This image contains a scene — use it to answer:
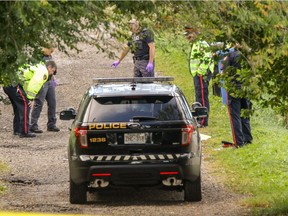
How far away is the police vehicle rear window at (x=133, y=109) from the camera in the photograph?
1310 cm

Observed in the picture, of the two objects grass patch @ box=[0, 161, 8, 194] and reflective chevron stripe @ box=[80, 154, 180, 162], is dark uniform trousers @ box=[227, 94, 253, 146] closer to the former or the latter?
grass patch @ box=[0, 161, 8, 194]

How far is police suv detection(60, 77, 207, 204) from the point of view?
511 inches

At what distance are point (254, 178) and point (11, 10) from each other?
728cm

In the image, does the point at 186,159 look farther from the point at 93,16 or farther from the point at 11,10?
the point at 11,10

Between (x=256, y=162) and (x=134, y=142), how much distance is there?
4.39 metres

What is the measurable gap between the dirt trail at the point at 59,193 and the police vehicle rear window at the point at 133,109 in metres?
0.99

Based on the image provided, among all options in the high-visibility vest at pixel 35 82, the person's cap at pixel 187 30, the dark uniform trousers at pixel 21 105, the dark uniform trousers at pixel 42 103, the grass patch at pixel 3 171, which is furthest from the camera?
the dark uniform trousers at pixel 42 103

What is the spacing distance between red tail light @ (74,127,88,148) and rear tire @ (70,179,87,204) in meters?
0.61

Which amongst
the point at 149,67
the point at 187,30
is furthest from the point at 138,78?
the point at 149,67

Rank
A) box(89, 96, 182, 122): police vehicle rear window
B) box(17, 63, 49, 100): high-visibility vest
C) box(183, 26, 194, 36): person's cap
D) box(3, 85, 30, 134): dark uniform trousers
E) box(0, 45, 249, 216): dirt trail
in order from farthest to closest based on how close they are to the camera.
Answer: box(17, 63, 49, 100): high-visibility vest < box(3, 85, 30, 134): dark uniform trousers < box(0, 45, 249, 216): dirt trail < box(89, 96, 182, 122): police vehicle rear window < box(183, 26, 194, 36): person's cap

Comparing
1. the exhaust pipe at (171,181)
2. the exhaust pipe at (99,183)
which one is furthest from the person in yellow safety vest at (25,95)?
the exhaust pipe at (171,181)

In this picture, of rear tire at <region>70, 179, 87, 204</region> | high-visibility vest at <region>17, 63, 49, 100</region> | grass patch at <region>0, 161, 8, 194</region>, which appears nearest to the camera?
rear tire at <region>70, 179, 87, 204</region>

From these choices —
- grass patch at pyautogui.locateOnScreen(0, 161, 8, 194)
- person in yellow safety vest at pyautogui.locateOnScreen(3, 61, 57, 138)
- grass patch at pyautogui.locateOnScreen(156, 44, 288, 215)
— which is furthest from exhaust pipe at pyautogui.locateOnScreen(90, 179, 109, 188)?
person in yellow safety vest at pyautogui.locateOnScreen(3, 61, 57, 138)

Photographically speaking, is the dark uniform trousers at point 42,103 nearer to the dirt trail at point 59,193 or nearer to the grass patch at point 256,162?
the dirt trail at point 59,193
